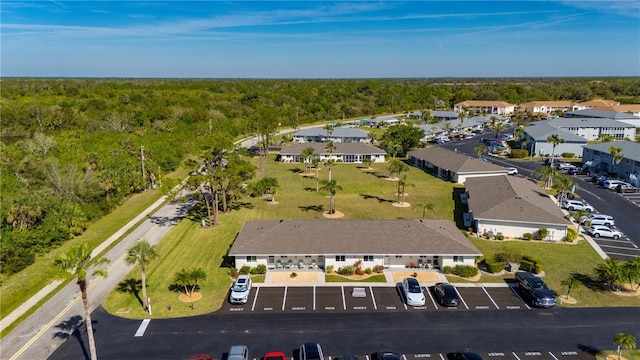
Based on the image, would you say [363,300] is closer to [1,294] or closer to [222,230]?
[222,230]

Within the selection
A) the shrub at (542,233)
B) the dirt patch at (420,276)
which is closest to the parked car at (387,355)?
the dirt patch at (420,276)

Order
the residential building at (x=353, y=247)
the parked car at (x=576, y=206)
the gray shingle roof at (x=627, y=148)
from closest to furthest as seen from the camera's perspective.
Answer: the residential building at (x=353, y=247), the parked car at (x=576, y=206), the gray shingle roof at (x=627, y=148)

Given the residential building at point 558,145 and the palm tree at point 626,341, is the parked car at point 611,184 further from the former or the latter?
the palm tree at point 626,341

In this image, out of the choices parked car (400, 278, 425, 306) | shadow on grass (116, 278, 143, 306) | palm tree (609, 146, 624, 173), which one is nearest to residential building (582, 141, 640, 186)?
palm tree (609, 146, 624, 173)

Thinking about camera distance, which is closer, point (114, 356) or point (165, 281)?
point (114, 356)

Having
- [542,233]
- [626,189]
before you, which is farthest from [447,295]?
[626,189]

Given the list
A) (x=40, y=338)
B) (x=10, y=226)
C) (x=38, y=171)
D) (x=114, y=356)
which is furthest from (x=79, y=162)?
(x=114, y=356)

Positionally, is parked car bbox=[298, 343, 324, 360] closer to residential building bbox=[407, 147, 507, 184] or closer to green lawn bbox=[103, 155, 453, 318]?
Result: green lawn bbox=[103, 155, 453, 318]

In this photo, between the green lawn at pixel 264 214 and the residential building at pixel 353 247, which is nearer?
the green lawn at pixel 264 214
